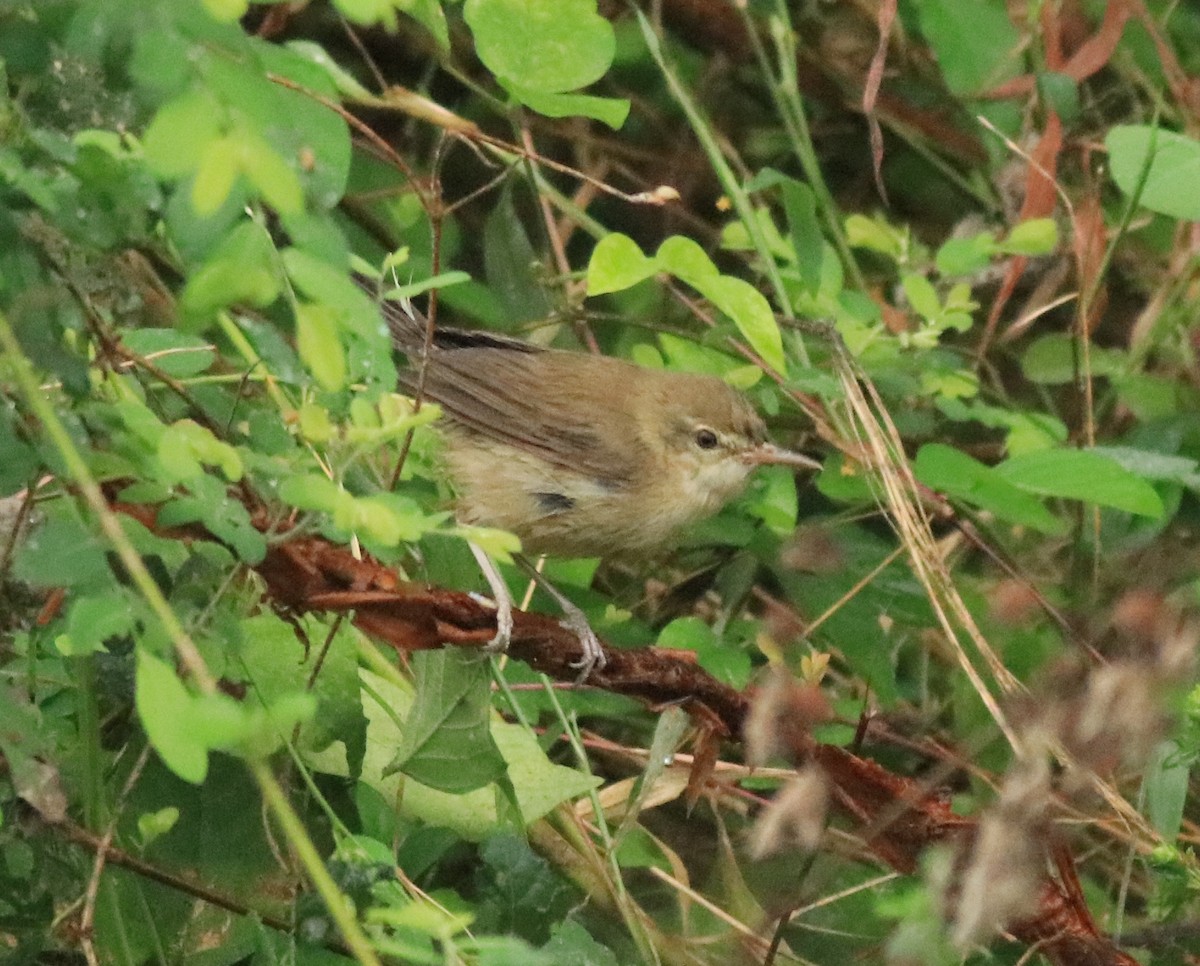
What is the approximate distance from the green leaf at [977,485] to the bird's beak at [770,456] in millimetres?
393

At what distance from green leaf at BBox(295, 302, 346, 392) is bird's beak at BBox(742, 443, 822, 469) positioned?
2.03 m

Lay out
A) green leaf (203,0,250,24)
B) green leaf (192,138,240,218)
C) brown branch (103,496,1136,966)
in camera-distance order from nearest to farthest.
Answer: green leaf (192,138,240,218) → green leaf (203,0,250,24) → brown branch (103,496,1136,966)

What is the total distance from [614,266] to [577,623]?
2.16ft

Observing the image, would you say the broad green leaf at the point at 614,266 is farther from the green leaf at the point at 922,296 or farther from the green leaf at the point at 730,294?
the green leaf at the point at 922,296

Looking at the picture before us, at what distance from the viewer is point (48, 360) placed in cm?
155

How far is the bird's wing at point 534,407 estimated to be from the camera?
10.8 feet

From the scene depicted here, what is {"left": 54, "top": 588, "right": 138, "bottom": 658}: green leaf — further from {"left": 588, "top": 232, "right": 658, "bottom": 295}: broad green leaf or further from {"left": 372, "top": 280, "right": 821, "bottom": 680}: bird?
{"left": 372, "top": 280, "right": 821, "bottom": 680}: bird

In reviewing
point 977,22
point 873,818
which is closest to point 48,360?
point 873,818

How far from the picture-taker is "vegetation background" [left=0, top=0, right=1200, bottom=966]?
1.52 meters

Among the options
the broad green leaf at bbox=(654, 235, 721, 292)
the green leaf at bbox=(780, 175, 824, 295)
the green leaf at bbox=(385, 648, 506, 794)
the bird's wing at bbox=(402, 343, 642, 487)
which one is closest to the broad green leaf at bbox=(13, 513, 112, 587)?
the green leaf at bbox=(385, 648, 506, 794)

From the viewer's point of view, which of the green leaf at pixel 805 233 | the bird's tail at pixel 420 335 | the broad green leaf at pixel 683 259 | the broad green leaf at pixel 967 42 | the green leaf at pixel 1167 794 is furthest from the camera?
the broad green leaf at pixel 967 42

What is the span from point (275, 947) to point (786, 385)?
1383mm

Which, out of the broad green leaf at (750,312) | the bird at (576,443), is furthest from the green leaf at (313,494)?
the bird at (576,443)

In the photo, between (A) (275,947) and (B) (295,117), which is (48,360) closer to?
(B) (295,117)
